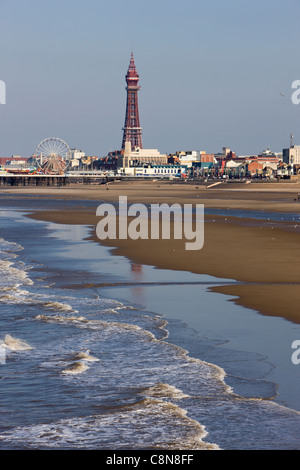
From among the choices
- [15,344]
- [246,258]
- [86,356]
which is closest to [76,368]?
[86,356]

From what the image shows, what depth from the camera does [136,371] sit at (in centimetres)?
1034

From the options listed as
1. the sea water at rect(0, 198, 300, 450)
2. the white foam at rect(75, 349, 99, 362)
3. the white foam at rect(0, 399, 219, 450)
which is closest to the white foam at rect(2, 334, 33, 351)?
the sea water at rect(0, 198, 300, 450)

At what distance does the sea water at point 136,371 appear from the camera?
806 centimetres

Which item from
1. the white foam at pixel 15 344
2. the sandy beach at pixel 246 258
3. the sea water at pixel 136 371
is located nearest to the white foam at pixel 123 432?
the sea water at pixel 136 371

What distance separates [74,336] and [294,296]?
5698mm

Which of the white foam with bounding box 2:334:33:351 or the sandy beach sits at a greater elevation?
the sandy beach

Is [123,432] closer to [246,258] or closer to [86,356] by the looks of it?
[86,356]

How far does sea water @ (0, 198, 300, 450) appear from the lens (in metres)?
8.06

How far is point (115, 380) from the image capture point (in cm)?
989

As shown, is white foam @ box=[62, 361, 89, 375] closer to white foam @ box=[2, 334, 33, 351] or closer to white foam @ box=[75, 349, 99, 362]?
white foam @ box=[75, 349, 99, 362]

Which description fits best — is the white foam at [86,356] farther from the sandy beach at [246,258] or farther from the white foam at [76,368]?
the sandy beach at [246,258]

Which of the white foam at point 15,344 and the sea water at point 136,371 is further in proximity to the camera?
the white foam at point 15,344

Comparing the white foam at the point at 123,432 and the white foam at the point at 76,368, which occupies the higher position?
the white foam at the point at 76,368
